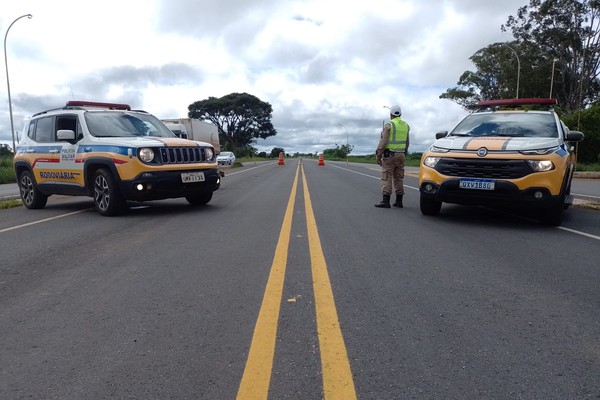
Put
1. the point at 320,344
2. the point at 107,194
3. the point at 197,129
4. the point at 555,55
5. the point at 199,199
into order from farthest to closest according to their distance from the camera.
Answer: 1. the point at 555,55
2. the point at 197,129
3. the point at 199,199
4. the point at 107,194
5. the point at 320,344

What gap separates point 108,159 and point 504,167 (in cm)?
606

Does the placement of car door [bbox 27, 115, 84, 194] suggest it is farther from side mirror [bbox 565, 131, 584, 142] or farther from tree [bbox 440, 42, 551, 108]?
tree [bbox 440, 42, 551, 108]

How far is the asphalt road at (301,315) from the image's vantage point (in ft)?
7.50

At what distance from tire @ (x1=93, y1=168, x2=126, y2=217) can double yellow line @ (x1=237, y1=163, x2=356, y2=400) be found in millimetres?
4392

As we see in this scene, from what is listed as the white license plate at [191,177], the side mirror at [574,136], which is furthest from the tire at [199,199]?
the side mirror at [574,136]

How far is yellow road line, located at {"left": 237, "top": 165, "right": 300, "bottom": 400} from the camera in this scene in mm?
2211

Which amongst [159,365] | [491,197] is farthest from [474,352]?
[491,197]

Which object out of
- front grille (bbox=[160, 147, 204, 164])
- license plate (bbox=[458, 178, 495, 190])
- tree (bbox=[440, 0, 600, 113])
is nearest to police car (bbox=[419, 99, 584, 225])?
license plate (bbox=[458, 178, 495, 190])

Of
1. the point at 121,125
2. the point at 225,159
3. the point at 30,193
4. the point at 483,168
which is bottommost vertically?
the point at 225,159

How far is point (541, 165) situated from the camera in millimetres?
6344

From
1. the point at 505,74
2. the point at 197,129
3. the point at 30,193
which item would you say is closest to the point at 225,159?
the point at 197,129

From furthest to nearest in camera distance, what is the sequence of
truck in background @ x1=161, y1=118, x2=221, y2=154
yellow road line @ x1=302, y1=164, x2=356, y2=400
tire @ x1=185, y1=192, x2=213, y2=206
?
1. truck in background @ x1=161, y1=118, x2=221, y2=154
2. tire @ x1=185, y1=192, x2=213, y2=206
3. yellow road line @ x1=302, y1=164, x2=356, y2=400

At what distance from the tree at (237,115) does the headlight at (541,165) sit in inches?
2332

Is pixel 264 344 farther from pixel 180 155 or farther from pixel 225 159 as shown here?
pixel 225 159
